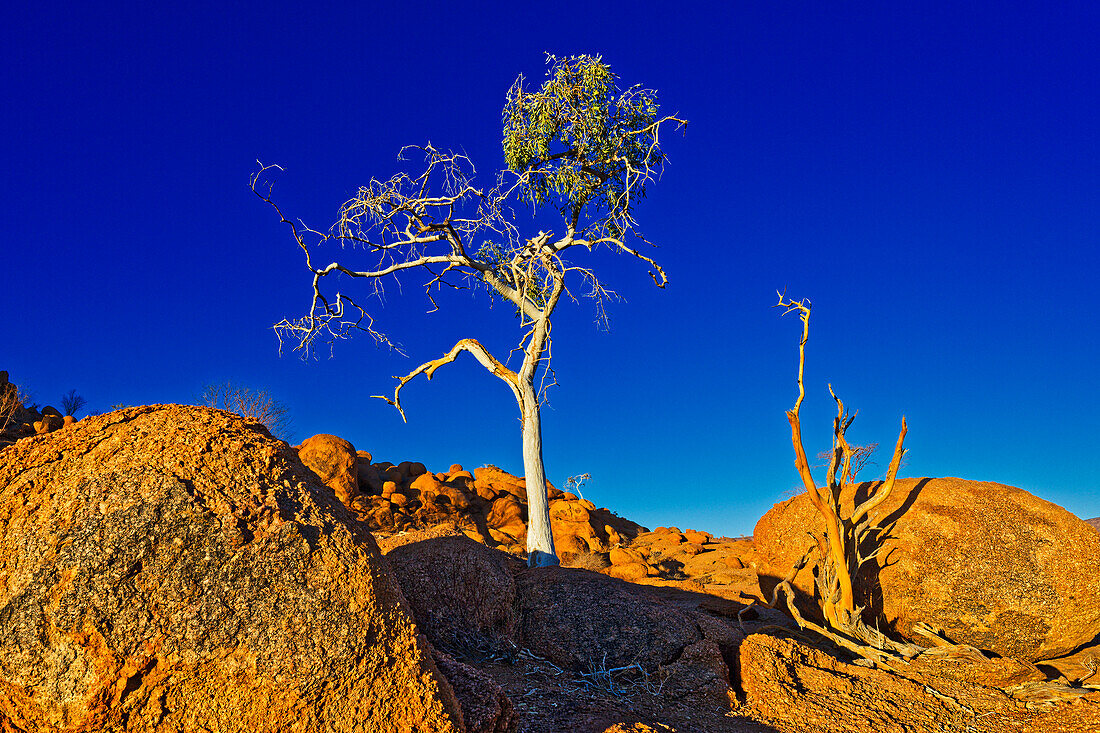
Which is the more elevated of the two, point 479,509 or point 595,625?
point 479,509

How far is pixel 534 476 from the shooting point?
11.7 meters

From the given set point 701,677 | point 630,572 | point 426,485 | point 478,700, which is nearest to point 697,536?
point 426,485

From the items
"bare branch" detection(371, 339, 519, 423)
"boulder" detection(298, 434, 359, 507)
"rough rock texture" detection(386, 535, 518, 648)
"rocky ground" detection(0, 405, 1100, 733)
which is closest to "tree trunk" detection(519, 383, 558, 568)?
"bare branch" detection(371, 339, 519, 423)

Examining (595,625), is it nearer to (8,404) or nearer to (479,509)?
(479,509)

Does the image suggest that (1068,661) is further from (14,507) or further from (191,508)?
(14,507)

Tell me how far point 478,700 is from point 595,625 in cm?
218

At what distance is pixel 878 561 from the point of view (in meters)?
6.28

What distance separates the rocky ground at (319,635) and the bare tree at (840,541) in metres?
0.23

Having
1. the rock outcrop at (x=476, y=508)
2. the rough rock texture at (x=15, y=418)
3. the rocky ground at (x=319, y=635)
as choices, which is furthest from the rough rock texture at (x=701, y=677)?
the rough rock texture at (x=15, y=418)

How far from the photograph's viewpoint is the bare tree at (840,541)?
5812 mm

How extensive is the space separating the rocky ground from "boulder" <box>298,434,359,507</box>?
11.7 m

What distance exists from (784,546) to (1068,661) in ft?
8.56

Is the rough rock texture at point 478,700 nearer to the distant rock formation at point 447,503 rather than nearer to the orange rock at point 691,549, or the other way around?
the distant rock formation at point 447,503

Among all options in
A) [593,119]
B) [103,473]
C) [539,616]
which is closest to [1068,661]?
[539,616]
